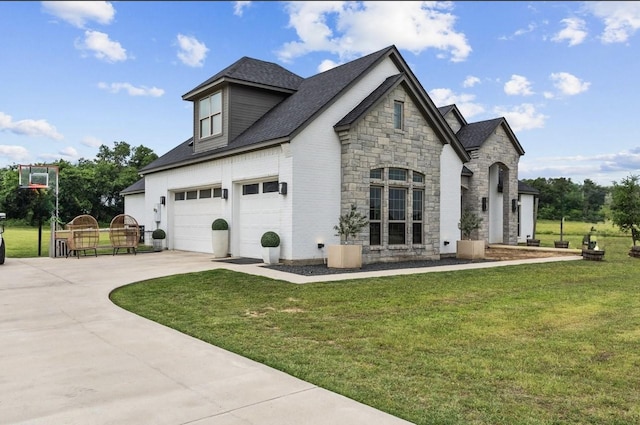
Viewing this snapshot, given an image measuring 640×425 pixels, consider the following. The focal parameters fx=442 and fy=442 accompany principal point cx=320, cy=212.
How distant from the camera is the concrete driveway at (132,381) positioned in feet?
11.0

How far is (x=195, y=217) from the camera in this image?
1883 centimetres

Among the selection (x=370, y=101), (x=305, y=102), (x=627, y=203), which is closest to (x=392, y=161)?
(x=370, y=101)

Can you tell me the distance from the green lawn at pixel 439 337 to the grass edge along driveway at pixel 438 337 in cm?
2

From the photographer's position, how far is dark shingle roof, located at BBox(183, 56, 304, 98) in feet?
55.8

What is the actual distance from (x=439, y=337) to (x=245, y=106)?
1345 cm

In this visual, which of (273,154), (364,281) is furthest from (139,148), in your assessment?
(364,281)

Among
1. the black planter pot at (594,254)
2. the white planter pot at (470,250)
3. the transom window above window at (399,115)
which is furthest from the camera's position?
the white planter pot at (470,250)

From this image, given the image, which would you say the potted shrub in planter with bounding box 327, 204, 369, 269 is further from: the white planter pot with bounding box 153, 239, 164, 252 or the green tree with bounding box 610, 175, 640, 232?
the green tree with bounding box 610, 175, 640, 232

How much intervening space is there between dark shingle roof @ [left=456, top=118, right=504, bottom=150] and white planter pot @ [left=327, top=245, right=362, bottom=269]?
12.5 meters

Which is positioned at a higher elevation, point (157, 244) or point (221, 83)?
point (221, 83)

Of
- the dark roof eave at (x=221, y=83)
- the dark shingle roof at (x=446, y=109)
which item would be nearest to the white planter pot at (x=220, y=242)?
the dark roof eave at (x=221, y=83)

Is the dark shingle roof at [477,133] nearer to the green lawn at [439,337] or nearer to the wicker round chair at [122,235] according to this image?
the green lawn at [439,337]

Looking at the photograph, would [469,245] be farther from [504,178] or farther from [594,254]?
[504,178]

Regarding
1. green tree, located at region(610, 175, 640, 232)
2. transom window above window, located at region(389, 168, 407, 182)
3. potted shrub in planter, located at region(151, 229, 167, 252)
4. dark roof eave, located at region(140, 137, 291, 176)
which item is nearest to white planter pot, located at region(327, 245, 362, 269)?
transom window above window, located at region(389, 168, 407, 182)
